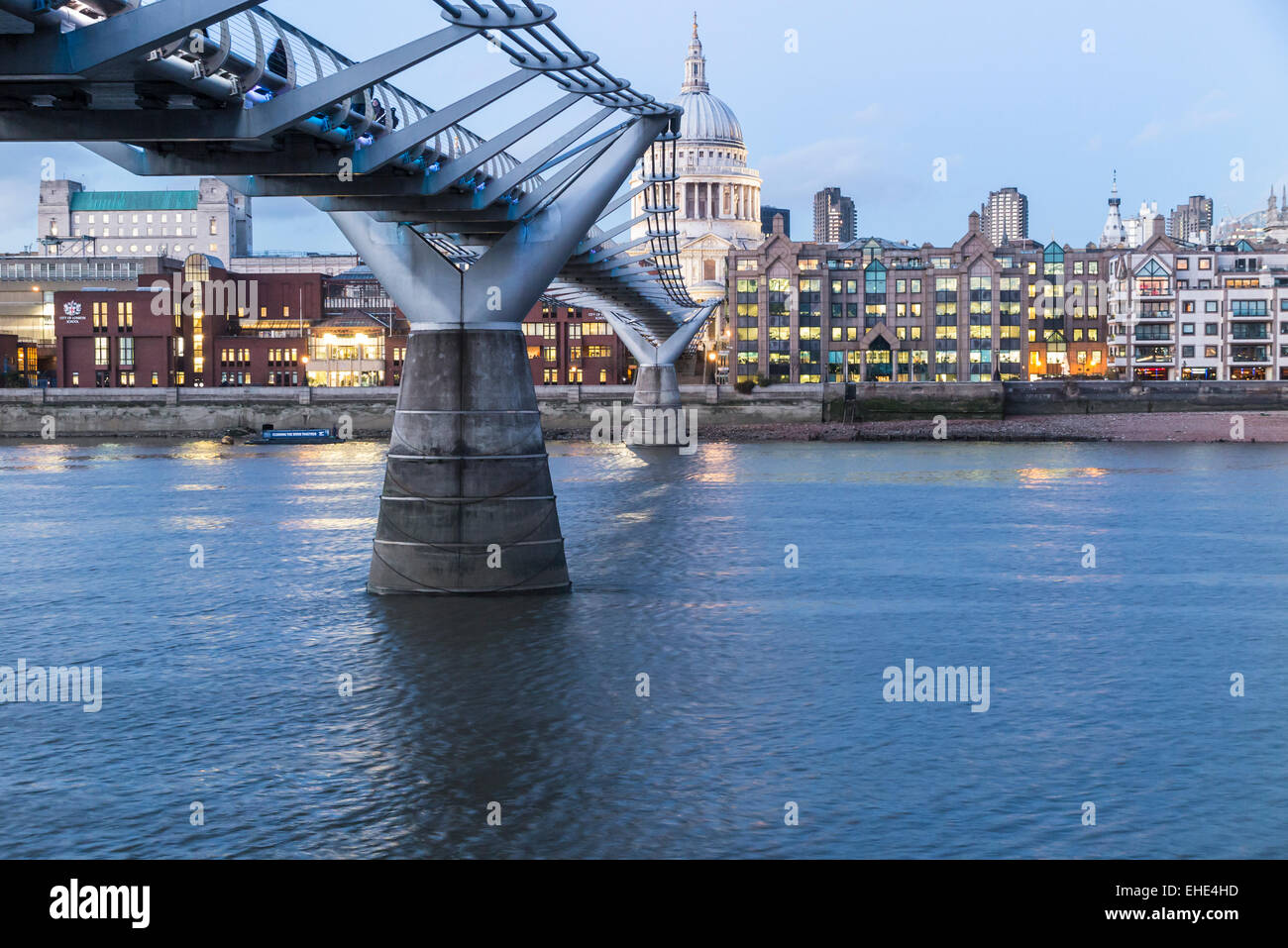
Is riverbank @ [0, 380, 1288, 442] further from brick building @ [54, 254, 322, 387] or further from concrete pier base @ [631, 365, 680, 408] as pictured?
brick building @ [54, 254, 322, 387]

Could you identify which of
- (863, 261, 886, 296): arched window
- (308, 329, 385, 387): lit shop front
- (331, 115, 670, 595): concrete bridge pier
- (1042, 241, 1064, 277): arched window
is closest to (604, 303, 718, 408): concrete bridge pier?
(863, 261, 886, 296): arched window

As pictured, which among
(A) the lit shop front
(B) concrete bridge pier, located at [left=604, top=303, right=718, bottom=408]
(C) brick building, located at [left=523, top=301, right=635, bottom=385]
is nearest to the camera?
(B) concrete bridge pier, located at [left=604, top=303, right=718, bottom=408]

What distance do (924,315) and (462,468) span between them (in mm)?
118189

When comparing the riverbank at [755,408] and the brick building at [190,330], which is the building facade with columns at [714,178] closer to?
the brick building at [190,330]

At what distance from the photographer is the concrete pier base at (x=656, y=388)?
103 meters

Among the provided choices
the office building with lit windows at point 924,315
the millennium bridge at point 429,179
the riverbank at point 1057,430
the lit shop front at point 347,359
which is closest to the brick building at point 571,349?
the office building with lit windows at point 924,315

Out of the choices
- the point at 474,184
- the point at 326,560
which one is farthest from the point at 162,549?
the point at 474,184

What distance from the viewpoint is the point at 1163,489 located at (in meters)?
56.4

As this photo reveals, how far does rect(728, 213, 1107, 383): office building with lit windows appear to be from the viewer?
139 meters

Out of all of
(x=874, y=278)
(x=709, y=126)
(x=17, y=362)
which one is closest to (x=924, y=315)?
(x=874, y=278)

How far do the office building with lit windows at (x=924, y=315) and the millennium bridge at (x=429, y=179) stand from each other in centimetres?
10782

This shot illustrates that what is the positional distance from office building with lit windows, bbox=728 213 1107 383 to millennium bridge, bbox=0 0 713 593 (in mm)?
107815
